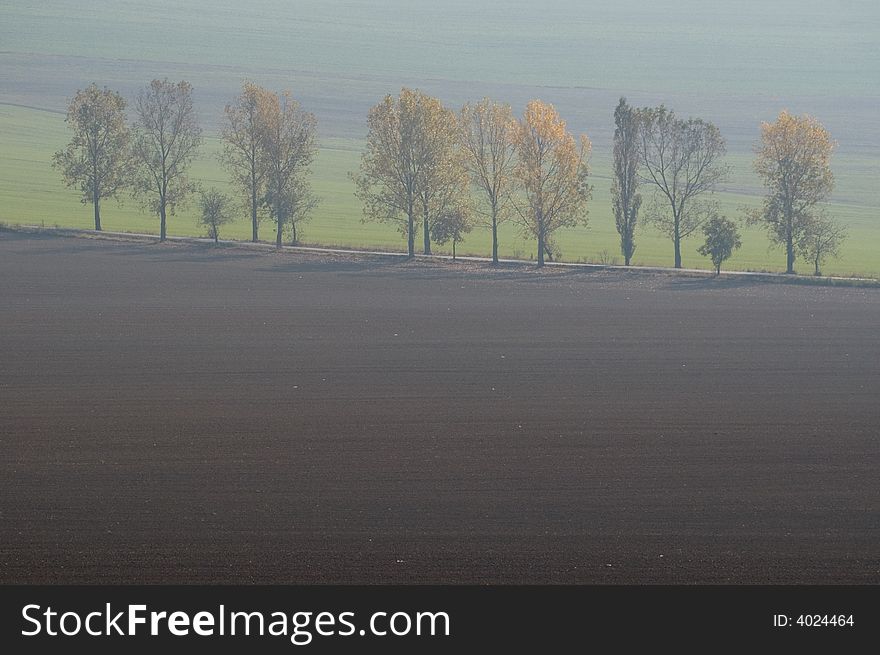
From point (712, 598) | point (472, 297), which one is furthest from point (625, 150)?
point (712, 598)

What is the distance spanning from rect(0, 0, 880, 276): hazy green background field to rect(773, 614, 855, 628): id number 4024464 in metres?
78.6

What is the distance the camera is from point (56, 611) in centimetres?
1580

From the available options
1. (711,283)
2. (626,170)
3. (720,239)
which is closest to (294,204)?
(626,170)

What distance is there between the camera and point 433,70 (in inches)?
6737

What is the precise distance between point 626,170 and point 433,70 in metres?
109

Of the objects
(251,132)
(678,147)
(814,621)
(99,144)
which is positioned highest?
(251,132)

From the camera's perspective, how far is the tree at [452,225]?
65.6 meters

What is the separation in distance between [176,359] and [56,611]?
18.3m

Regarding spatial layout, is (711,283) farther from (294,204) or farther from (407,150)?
(294,204)

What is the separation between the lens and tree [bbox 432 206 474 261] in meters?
65.6

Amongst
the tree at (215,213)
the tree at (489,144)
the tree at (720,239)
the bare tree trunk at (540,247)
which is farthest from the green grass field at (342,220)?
the tree at (215,213)

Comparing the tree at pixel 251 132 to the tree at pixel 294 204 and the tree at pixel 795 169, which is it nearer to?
the tree at pixel 294 204

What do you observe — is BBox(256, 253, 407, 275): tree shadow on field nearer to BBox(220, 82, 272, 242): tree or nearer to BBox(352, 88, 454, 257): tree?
BBox(352, 88, 454, 257): tree

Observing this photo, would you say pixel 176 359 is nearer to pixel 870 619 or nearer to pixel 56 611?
pixel 56 611
